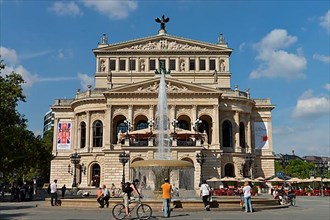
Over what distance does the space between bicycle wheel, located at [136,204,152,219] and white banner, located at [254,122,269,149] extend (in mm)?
48915

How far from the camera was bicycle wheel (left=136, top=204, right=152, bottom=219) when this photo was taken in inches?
723

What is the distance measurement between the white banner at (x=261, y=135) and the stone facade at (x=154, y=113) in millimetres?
153

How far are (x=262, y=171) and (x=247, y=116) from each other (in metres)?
8.79

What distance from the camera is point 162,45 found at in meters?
68.7

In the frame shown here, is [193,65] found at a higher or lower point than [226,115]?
higher

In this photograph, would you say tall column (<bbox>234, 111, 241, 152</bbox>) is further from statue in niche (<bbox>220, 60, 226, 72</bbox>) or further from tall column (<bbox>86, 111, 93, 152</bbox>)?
tall column (<bbox>86, 111, 93, 152</bbox>)

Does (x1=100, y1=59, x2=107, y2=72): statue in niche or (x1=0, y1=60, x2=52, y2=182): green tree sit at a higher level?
(x1=100, y1=59, x2=107, y2=72): statue in niche

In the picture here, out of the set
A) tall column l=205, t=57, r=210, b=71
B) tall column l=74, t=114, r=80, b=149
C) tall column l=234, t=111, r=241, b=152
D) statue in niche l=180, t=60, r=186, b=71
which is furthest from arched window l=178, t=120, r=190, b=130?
tall column l=74, t=114, r=80, b=149

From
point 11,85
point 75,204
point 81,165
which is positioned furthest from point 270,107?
point 75,204

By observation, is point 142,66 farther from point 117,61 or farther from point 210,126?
point 210,126

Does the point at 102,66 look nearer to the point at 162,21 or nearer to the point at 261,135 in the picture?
the point at 162,21

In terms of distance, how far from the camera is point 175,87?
5909 centimetres

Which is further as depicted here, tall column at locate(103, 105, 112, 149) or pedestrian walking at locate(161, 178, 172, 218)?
tall column at locate(103, 105, 112, 149)

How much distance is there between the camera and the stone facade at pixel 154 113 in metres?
56.0
